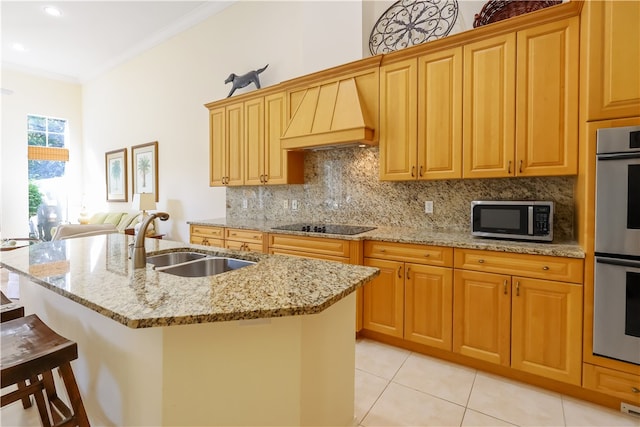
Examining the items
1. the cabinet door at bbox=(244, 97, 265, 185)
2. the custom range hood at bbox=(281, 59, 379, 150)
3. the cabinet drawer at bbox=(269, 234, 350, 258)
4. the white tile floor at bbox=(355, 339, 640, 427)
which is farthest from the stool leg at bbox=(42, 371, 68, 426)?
the cabinet door at bbox=(244, 97, 265, 185)

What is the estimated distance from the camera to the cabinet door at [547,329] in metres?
1.90

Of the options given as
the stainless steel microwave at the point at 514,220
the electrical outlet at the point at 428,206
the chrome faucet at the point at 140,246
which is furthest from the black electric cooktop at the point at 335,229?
the chrome faucet at the point at 140,246

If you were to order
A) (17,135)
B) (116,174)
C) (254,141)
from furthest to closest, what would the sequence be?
(116,174)
(17,135)
(254,141)

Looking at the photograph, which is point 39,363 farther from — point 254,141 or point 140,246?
point 254,141

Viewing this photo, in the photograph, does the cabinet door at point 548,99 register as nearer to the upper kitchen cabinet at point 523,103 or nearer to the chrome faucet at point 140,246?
the upper kitchen cabinet at point 523,103

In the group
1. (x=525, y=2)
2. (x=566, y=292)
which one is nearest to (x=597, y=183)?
(x=566, y=292)

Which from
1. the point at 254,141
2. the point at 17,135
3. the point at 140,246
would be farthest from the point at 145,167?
the point at 140,246

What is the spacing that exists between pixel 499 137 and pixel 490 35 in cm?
75

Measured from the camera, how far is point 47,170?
673 centimetres

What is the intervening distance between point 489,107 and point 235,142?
2.80m

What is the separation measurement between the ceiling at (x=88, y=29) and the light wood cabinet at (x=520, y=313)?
4.64m

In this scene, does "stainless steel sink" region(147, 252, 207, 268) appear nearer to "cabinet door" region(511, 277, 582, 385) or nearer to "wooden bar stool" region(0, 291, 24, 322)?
"wooden bar stool" region(0, 291, 24, 322)

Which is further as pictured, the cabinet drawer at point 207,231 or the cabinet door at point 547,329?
the cabinet drawer at point 207,231

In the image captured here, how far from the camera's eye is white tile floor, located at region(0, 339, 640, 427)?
70.9 inches
